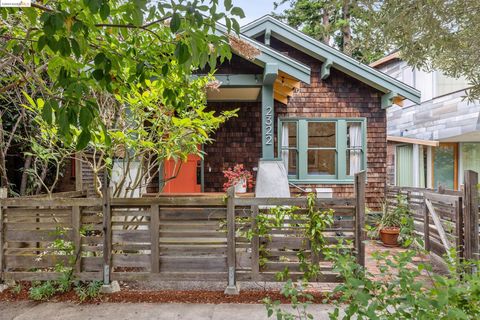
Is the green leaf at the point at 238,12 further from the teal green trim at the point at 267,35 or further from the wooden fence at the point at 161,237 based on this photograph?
the teal green trim at the point at 267,35

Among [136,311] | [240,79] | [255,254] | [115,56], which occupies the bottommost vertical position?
[136,311]

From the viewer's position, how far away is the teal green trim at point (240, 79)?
6.57 m

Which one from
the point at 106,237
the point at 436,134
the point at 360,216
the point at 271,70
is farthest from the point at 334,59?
the point at 106,237

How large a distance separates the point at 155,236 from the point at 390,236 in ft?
16.4

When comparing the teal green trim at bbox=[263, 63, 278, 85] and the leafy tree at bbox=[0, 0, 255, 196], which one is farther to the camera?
the teal green trim at bbox=[263, 63, 278, 85]

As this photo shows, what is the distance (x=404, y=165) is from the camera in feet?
45.9

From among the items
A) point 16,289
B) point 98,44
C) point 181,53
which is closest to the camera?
point 181,53

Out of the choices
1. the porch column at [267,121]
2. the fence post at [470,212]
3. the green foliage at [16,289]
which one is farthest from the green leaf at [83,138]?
the porch column at [267,121]

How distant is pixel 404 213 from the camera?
7.03 metres

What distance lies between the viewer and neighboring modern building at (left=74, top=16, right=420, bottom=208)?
26.8 feet

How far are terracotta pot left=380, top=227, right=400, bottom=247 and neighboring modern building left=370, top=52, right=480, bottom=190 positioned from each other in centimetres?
615

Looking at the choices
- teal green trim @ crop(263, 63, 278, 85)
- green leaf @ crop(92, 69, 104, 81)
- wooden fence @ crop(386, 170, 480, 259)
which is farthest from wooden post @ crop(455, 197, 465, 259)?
green leaf @ crop(92, 69, 104, 81)

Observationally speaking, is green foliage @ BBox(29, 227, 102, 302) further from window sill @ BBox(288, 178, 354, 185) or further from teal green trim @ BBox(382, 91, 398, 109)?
teal green trim @ BBox(382, 91, 398, 109)

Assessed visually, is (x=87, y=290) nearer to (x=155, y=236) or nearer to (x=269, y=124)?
(x=155, y=236)
